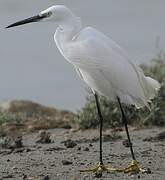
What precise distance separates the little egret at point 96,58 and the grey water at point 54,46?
612cm

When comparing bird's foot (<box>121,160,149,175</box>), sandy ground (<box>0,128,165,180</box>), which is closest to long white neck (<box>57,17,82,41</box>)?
sandy ground (<box>0,128,165,180</box>)

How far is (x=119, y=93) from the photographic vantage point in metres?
9.18

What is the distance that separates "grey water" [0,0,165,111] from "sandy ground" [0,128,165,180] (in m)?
4.50

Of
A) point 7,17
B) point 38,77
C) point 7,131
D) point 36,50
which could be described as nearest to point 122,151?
point 7,131

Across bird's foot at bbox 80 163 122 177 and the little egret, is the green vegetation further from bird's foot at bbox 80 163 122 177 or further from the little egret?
bird's foot at bbox 80 163 122 177

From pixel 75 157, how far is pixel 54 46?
10.7 meters

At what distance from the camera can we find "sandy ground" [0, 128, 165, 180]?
861 cm

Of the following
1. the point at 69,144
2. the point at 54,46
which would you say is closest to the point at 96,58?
the point at 69,144

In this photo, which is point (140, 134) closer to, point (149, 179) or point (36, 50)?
point (149, 179)

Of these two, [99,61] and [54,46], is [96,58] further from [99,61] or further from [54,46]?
[54,46]

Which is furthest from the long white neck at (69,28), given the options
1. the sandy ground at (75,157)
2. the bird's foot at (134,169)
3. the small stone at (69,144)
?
the small stone at (69,144)


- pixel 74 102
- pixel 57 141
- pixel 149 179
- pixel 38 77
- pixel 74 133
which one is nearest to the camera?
pixel 149 179

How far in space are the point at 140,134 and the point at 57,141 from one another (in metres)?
1.14

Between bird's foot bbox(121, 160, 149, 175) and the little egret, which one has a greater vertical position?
the little egret
